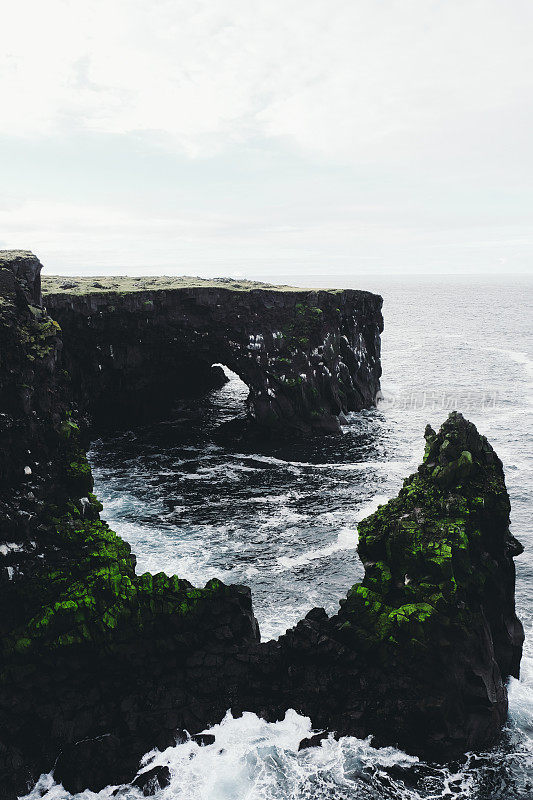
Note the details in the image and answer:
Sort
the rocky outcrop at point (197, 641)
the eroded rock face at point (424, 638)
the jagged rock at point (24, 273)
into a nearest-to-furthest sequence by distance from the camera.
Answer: the rocky outcrop at point (197, 641) → the eroded rock face at point (424, 638) → the jagged rock at point (24, 273)

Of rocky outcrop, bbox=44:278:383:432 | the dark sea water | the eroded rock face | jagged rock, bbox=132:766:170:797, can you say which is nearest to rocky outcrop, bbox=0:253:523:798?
the eroded rock face

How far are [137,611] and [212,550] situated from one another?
565 inches

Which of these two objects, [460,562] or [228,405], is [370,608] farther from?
[228,405]

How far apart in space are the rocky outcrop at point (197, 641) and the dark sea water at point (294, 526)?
1066mm

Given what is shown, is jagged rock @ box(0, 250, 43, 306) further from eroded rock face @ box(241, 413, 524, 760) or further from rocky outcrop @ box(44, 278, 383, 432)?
rocky outcrop @ box(44, 278, 383, 432)

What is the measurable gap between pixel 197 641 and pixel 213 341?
4302 centimetres

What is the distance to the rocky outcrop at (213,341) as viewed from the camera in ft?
200

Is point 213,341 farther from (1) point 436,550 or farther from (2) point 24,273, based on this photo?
(1) point 436,550

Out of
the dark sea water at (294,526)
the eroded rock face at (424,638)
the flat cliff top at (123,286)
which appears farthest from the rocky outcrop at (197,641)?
the flat cliff top at (123,286)

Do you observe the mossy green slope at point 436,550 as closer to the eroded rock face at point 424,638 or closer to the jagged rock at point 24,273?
the eroded rock face at point 424,638

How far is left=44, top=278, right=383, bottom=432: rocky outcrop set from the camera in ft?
200

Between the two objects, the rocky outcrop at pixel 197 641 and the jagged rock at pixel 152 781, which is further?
the rocky outcrop at pixel 197 641

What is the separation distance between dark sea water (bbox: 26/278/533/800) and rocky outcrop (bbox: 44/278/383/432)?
5409 mm

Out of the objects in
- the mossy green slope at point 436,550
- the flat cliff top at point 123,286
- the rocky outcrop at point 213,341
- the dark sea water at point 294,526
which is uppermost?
the flat cliff top at point 123,286
